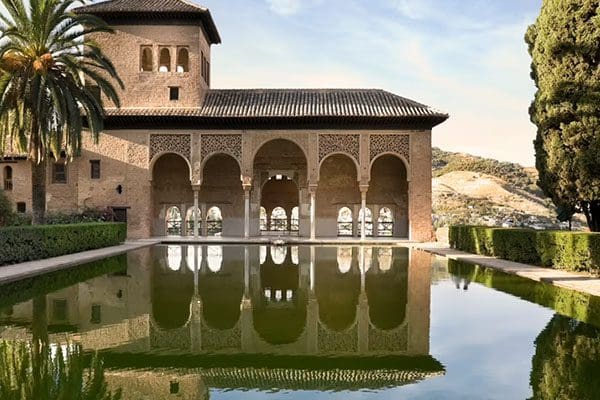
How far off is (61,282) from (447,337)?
7.11m

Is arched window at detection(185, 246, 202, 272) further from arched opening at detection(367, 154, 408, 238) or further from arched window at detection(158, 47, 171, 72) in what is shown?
arched opening at detection(367, 154, 408, 238)

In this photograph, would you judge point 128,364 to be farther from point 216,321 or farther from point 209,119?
point 209,119

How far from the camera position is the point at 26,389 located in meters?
4.09

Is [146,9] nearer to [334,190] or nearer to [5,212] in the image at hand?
[5,212]

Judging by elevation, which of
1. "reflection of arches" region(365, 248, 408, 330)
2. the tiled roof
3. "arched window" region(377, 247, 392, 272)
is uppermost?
the tiled roof

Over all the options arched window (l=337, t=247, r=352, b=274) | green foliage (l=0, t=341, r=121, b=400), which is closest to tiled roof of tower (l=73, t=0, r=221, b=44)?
arched window (l=337, t=247, r=352, b=274)

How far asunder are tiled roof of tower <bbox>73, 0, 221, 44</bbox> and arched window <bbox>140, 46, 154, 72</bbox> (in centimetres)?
139

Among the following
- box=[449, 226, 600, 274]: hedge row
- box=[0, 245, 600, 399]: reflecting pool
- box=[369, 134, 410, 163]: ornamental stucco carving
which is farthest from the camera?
box=[369, 134, 410, 163]: ornamental stucco carving

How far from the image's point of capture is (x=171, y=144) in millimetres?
23453

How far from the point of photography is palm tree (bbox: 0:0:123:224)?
14.9 metres

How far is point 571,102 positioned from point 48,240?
43.8 feet

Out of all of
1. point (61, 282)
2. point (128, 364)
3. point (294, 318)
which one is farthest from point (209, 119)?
point (128, 364)

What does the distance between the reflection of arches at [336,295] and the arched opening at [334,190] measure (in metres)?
12.1

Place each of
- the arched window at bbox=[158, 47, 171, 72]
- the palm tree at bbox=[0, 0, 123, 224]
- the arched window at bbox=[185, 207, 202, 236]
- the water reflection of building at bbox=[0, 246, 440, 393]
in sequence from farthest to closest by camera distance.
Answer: the arched window at bbox=[185, 207, 202, 236], the arched window at bbox=[158, 47, 171, 72], the palm tree at bbox=[0, 0, 123, 224], the water reflection of building at bbox=[0, 246, 440, 393]
